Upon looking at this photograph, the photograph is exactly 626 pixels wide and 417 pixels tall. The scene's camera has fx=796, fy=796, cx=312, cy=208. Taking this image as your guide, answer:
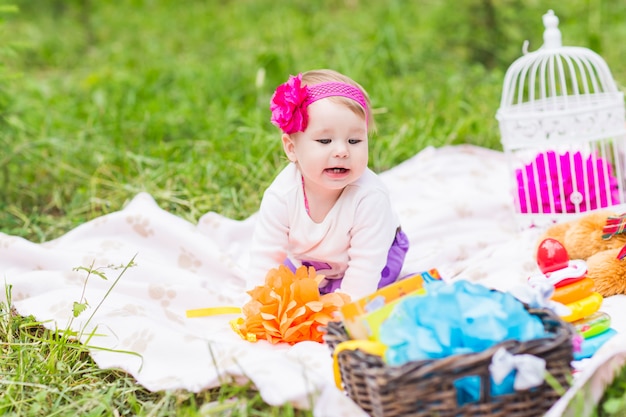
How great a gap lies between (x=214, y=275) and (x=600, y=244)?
1.40m

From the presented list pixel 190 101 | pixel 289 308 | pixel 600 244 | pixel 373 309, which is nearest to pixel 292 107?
pixel 289 308

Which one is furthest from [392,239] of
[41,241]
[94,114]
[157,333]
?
[94,114]

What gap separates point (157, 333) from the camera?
230 centimetres

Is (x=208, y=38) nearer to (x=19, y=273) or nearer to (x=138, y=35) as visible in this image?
(x=138, y=35)

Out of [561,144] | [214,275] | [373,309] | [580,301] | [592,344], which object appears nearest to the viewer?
[373,309]

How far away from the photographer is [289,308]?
7.67ft

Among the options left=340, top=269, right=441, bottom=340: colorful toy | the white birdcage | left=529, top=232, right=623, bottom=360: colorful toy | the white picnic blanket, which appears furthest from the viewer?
the white birdcage

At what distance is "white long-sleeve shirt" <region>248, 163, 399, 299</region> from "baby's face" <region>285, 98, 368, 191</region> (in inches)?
4.3

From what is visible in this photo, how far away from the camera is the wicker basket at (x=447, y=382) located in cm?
169

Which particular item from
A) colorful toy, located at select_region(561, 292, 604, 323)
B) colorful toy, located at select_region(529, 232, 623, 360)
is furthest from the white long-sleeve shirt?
colorful toy, located at select_region(561, 292, 604, 323)

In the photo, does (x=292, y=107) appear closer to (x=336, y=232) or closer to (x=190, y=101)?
(x=336, y=232)

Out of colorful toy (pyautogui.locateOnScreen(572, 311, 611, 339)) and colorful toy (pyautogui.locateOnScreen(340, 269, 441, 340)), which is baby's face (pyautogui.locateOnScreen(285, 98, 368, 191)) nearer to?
colorful toy (pyautogui.locateOnScreen(340, 269, 441, 340))

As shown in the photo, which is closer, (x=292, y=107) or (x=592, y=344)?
(x=592, y=344)

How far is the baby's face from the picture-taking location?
2383 mm
